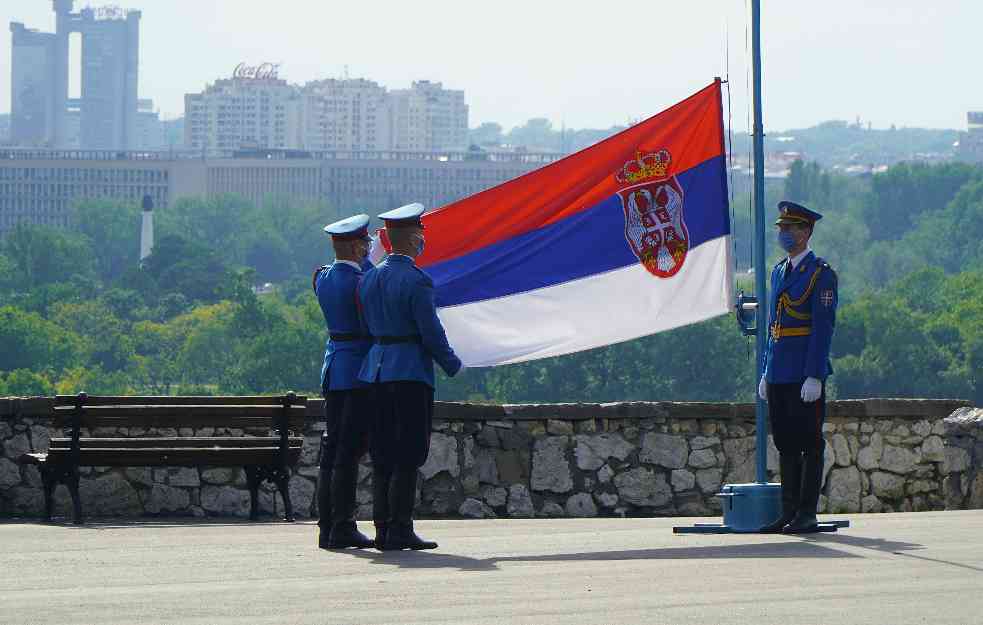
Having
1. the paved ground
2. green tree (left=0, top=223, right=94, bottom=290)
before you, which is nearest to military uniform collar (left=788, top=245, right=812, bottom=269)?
the paved ground

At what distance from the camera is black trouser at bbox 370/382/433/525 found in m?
10.8

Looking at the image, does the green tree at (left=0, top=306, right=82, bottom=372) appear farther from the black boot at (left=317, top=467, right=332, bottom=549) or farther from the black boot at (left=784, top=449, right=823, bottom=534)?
the black boot at (left=784, top=449, right=823, bottom=534)

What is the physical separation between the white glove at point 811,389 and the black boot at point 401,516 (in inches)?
69.5

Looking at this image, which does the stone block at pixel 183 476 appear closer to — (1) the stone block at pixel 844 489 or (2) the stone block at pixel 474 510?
(2) the stone block at pixel 474 510

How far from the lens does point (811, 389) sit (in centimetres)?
1109

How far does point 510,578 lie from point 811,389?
206 centimetres

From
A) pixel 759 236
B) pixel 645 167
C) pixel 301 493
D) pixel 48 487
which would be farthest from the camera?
pixel 301 493

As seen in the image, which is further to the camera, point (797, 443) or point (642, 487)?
point (642, 487)

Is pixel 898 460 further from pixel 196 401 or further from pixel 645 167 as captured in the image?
pixel 196 401

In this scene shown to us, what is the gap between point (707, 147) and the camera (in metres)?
12.0

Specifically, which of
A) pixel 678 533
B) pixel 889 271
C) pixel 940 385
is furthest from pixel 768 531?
pixel 889 271

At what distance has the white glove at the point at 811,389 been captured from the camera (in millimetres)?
11086

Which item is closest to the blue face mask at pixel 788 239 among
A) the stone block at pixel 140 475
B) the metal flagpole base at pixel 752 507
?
the metal flagpole base at pixel 752 507

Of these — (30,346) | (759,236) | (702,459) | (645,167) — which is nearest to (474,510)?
(702,459)
